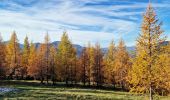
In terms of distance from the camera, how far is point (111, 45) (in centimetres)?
10262

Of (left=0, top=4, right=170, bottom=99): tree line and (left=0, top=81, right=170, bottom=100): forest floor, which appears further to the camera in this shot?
(left=0, top=4, right=170, bottom=99): tree line

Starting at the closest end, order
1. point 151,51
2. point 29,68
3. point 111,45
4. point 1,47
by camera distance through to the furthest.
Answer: point 151,51 → point 1,47 → point 29,68 → point 111,45

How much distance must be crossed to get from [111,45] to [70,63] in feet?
60.6

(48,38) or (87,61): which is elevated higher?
(48,38)

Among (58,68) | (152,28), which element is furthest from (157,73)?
Result: (58,68)

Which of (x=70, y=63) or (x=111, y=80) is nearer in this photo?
(x=70, y=63)

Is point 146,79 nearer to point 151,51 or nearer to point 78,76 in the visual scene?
point 151,51

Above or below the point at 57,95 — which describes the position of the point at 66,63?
above

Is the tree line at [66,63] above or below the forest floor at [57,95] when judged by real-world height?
above

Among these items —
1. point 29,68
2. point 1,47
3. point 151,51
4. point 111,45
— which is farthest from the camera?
point 111,45

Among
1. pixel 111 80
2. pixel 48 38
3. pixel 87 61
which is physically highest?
pixel 48 38

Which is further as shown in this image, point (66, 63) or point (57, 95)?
point (66, 63)

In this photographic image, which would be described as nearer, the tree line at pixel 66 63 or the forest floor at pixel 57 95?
the forest floor at pixel 57 95

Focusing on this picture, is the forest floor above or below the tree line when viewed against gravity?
below
